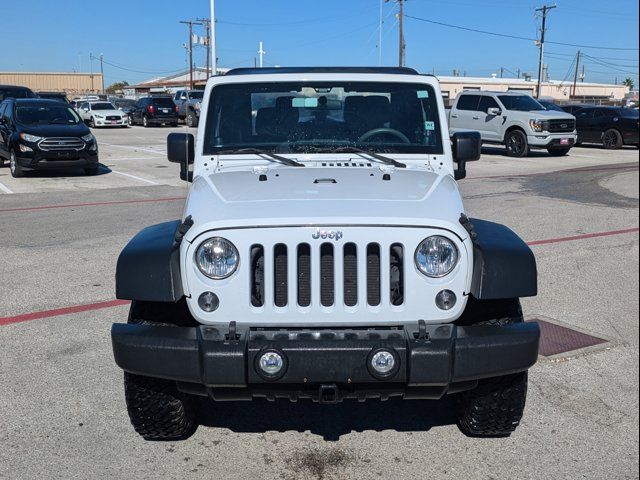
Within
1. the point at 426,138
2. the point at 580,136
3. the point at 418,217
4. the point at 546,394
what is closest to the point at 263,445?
the point at 418,217

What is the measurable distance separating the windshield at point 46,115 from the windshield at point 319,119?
12.2 meters

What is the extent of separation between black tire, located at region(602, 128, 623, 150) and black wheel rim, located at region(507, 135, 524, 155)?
202 inches

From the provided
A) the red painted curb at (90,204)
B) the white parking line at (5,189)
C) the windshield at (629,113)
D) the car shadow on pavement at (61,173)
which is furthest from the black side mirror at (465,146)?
the windshield at (629,113)

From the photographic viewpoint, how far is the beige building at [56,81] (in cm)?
7650

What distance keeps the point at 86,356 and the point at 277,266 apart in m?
2.29

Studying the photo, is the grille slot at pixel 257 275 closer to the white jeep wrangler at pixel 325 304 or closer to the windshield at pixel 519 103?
the white jeep wrangler at pixel 325 304

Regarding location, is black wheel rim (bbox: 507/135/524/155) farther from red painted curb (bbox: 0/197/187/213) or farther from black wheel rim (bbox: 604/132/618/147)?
red painted curb (bbox: 0/197/187/213)

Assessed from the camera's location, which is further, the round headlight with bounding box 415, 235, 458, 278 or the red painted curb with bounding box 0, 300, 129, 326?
the red painted curb with bounding box 0, 300, 129, 326

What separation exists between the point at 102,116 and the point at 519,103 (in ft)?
71.7

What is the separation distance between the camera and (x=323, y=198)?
347 centimetres

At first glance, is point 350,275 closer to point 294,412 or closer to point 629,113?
point 294,412

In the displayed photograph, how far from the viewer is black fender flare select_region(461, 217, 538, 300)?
10.7ft

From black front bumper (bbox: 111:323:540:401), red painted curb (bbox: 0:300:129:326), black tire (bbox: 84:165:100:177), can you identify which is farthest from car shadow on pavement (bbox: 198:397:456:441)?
black tire (bbox: 84:165:100:177)

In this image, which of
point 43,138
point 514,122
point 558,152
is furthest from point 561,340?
point 558,152
